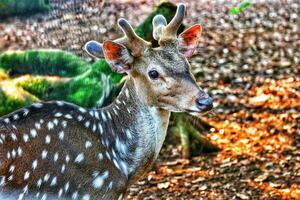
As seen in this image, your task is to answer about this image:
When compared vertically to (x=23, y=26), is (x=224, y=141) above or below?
below

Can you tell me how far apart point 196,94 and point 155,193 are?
7.87 ft

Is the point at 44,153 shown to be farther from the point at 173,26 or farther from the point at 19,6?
the point at 19,6

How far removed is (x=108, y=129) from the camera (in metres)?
5.32

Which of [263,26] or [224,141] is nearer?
[224,141]

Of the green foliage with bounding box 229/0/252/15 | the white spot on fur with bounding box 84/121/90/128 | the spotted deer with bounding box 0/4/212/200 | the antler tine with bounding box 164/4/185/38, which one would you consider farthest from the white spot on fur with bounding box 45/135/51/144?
the green foliage with bounding box 229/0/252/15

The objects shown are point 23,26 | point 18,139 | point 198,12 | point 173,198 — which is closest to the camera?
point 18,139

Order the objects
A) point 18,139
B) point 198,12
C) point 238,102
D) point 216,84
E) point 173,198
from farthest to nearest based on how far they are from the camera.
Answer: point 198,12 < point 216,84 < point 238,102 < point 173,198 < point 18,139

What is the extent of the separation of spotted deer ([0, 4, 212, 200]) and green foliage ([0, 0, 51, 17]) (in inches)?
277

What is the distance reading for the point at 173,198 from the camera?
22.9 ft

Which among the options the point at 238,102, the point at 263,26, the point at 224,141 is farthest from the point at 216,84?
the point at 263,26

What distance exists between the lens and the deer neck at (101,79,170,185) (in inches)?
209

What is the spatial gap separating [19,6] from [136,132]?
7.70m

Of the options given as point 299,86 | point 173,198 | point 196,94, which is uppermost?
point 196,94

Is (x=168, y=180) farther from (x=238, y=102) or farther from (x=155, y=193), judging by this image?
(x=238, y=102)
